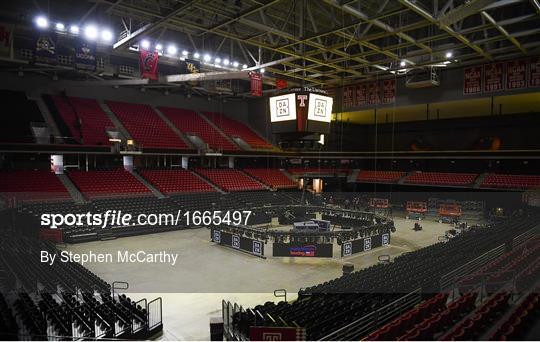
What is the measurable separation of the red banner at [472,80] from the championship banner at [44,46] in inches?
1038

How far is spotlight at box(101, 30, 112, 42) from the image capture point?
18.3 metres

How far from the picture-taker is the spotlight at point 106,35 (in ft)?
60.2

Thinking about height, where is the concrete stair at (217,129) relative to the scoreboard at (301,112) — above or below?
above

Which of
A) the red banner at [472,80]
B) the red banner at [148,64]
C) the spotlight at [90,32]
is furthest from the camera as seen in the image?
the red banner at [472,80]

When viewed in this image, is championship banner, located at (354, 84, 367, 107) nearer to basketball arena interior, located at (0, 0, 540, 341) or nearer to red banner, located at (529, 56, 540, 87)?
basketball arena interior, located at (0, 0, 540, 341)

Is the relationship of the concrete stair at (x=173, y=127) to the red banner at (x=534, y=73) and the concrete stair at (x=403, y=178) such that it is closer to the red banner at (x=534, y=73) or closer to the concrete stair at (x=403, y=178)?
the concrete stair at (x=403, y=178)

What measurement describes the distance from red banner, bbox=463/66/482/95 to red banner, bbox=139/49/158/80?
2178 cm

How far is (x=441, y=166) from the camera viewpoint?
30828 mm

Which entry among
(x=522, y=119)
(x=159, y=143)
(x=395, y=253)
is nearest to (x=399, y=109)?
(x=522, y=119)

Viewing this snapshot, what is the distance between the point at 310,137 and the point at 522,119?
24.4 meters

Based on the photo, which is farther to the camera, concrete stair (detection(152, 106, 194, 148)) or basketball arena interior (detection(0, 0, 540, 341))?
concrete stair (detection(152, 106, 194, 148))

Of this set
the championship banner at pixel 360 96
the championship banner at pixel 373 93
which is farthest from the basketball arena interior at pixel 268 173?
the championship banner at pixel 373 93

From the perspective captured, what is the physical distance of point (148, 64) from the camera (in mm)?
18562

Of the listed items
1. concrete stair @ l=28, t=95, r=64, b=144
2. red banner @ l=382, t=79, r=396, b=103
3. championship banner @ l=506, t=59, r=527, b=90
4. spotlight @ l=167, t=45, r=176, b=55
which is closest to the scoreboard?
spotlight @ l=167, t=45, r=176, b=55
